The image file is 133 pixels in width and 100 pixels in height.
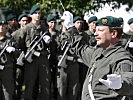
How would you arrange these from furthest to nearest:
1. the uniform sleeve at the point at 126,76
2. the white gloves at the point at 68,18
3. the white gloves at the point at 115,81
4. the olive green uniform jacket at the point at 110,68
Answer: the white gloves at the point at 68,18
the olive green uniform jacket at the point at 110,68
the uniform sleeve at the point at 126,76
the white gloves at the point at 115,81

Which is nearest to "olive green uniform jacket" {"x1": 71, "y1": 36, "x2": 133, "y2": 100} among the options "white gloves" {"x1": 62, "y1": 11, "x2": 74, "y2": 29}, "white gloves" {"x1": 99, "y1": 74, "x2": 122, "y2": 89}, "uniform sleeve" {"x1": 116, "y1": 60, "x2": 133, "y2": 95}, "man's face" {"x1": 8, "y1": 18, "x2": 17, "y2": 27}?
"uniform sleeve" {"x1": 116, "y1": 60, "x2": 133, "y2": 95}

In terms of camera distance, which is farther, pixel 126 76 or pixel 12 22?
pixel 12 22

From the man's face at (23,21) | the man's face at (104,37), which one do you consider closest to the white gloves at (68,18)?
the man's face at (23,21)

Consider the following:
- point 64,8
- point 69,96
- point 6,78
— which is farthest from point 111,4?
point 6,78

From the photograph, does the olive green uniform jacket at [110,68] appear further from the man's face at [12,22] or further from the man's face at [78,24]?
the man's face at [12,22]

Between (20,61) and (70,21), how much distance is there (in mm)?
1314

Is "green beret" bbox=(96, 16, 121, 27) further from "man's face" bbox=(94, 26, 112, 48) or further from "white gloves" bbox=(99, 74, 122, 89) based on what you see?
"white gloves" bbox=(99, 74, 122, 89)

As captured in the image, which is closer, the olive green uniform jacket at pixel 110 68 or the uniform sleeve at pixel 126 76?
the uniform sleeve at pixel 126 76

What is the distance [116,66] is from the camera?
4551mm

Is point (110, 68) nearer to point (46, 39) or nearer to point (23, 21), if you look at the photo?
point (46, 39)

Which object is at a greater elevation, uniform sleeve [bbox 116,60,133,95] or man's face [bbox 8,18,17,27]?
man's face [bbox 8,18,17,27]

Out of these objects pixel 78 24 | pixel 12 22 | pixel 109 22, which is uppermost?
pixel 109 22

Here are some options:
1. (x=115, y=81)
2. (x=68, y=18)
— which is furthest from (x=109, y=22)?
(x=68, y=18)

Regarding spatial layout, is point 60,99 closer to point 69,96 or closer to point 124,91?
point 69,96
